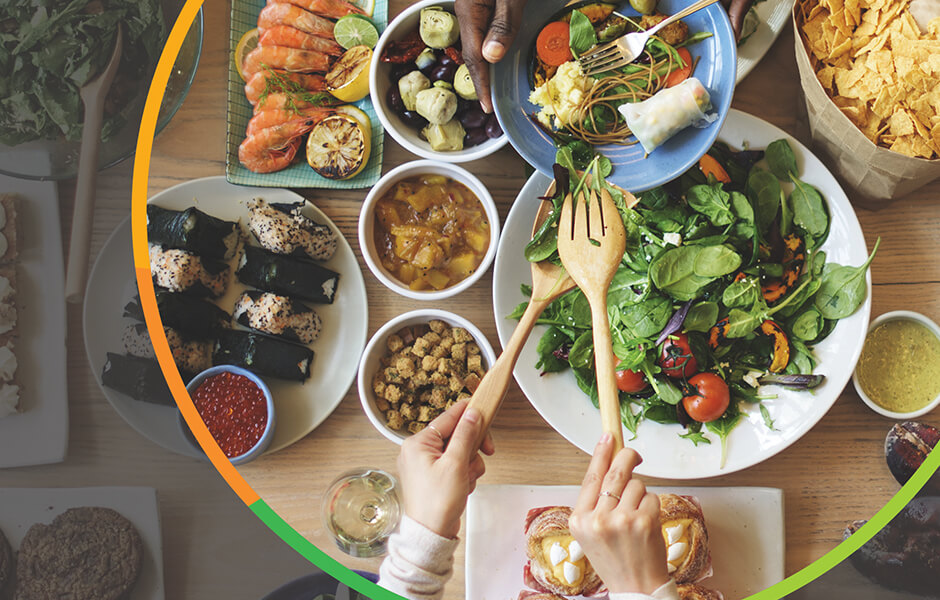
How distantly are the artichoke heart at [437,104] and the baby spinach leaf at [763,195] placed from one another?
0.73m

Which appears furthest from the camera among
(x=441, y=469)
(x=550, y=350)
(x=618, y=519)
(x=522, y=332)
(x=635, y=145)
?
(x=550, y=350)

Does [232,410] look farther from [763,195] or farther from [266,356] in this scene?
[763,195]

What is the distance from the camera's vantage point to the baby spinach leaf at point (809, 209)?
4.76 feet

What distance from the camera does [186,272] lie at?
1528mm

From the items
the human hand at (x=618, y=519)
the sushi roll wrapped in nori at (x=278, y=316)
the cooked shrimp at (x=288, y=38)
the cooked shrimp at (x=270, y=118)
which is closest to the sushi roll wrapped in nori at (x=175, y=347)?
the sushi roll wrapped in nori at (x=278, y=316)

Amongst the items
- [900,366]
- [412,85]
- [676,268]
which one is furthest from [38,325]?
[900,366]

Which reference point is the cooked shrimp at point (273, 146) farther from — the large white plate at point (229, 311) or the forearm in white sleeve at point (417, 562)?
the forearm in white sleeve at point (417, 562)

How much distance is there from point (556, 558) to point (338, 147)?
1.12 meters

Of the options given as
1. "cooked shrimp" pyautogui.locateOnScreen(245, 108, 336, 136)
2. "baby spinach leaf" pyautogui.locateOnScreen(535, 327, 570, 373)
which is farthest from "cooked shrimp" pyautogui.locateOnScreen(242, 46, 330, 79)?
"baby spinach leaf" pyautogui.locateOnScreen(535, 327, 570, 373)

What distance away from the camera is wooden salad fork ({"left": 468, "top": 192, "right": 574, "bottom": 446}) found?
1.23 meters

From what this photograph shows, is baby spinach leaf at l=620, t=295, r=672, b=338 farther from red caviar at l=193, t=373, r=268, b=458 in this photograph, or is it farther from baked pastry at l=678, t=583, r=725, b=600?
red caviar at l=193, t=373, r=268, b=458

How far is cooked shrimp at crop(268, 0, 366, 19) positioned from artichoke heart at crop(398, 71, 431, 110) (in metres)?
0.27

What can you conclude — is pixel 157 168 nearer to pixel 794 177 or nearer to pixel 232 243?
pixel 232 243

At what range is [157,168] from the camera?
5.36 ft
